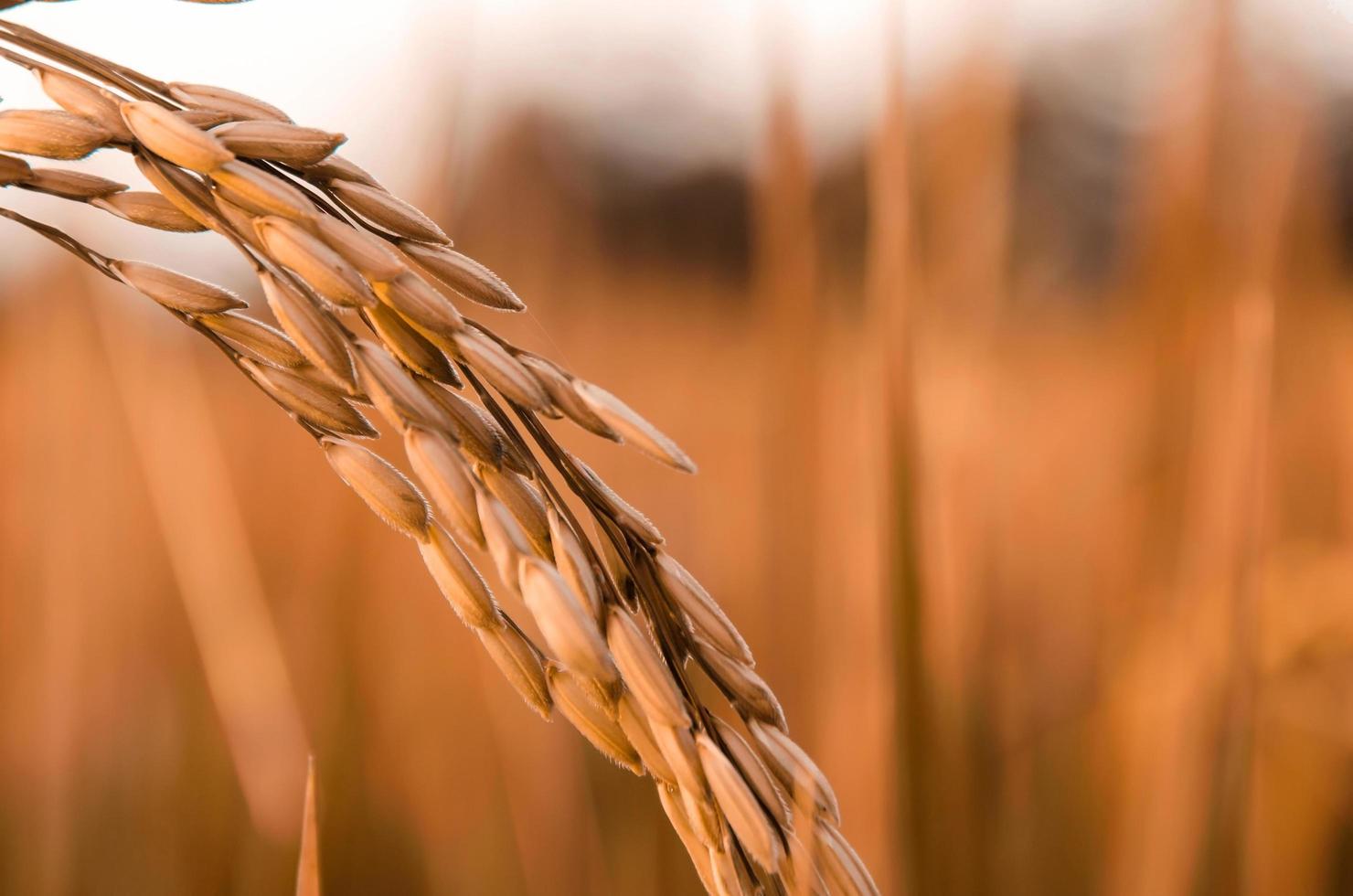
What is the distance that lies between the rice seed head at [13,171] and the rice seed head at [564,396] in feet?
0.52

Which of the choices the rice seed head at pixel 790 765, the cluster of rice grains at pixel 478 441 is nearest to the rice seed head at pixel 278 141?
the cluster of rice grains at pixel 478 441

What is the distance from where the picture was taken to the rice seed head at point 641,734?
0.28 meters

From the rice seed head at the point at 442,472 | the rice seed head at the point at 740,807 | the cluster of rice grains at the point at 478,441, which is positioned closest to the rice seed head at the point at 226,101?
the cluster of rice grains at the point at 478,441

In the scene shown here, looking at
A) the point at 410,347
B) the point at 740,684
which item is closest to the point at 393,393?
the point at 410,347

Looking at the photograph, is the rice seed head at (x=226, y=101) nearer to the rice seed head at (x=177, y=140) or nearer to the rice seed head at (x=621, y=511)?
the rice seed head at (x=177, y=140)

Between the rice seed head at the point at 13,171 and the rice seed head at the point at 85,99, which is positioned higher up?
the rice seed head at the point at 85,99

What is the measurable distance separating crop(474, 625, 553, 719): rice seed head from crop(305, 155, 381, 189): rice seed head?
134 mm

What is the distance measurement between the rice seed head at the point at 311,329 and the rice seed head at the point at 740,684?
0.41 ft

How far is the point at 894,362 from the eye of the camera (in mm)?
424

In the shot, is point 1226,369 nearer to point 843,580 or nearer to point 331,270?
point 843,580

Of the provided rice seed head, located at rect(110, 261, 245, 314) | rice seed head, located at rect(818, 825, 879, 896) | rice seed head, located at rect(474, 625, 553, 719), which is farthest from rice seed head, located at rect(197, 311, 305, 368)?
rice seed head, located at rect(818, 825, 879, 896)

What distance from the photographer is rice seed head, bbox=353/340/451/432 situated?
27cm

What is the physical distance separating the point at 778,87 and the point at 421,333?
29cm

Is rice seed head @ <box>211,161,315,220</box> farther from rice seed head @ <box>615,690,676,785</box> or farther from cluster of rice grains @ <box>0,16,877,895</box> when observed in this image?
rice seed head @ <box>615,690,676,785</box>
